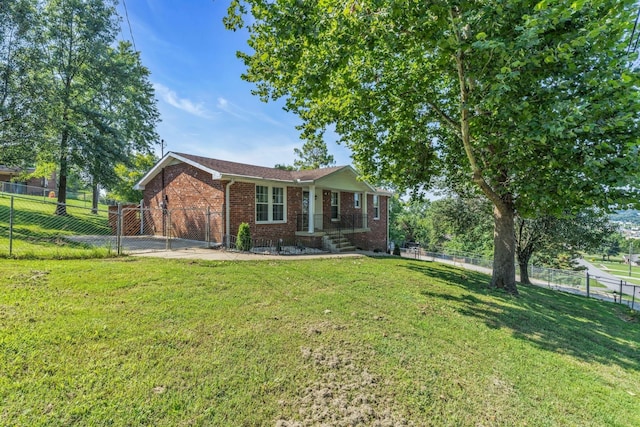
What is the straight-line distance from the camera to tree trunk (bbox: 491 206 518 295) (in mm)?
8703

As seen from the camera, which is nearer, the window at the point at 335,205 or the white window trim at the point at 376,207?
the window at the point at 335,205

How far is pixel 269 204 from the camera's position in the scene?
515 inches

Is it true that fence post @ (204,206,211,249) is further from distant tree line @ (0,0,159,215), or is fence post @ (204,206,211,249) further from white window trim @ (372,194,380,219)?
white window trim @ (372,194,380,219)

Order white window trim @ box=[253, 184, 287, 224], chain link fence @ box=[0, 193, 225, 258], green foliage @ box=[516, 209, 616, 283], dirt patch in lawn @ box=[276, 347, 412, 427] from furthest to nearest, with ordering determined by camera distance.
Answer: green foliage @ box=[516, 209, 616, 283], white window trim @ box=[253, 184, 287, 224], chain link fence @ box=[0, 193, 225, 258], dirt patch in lawn @ box=[276, 347, 412, 427]

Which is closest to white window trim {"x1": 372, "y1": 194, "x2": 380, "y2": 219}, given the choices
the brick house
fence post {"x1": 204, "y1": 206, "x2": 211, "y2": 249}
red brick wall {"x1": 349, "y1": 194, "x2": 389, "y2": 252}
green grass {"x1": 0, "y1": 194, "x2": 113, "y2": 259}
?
red brick wall {"x1": 349, "y1": 194, "x2": 389, "y2": 252}

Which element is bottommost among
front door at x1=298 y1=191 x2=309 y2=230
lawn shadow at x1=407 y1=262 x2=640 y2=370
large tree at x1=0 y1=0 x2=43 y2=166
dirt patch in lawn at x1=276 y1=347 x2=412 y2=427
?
lawn shadow at x1=407 y1=262 x2=640 y2=370

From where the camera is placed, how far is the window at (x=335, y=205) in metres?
16.5

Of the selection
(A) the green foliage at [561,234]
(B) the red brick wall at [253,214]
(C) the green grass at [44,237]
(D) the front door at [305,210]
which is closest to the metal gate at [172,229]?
(B) the red brick wall at [253,214]

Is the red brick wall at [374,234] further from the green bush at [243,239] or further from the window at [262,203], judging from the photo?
the green bush at [243,239]

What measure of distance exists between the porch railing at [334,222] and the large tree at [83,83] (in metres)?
11.8

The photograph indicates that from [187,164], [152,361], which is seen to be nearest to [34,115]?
[187,164]

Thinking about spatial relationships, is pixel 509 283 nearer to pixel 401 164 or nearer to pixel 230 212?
pixel 401 164

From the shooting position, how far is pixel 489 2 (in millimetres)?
5102

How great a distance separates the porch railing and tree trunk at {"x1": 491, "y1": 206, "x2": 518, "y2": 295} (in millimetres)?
7943
